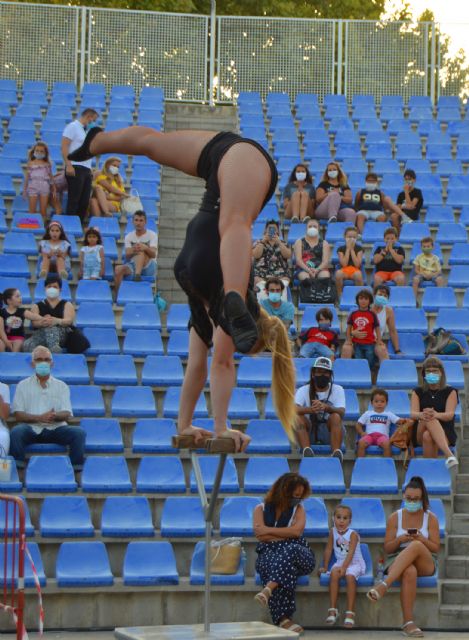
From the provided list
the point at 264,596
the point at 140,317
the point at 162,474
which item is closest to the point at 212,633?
the point at 264,596

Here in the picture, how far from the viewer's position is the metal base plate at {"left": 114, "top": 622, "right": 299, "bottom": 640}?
5289 mm

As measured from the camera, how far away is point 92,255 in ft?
46.8

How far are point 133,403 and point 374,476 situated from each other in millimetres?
2359

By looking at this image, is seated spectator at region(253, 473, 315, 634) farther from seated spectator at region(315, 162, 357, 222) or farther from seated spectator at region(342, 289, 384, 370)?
seated spectator at region(315, 162, 357, 222)

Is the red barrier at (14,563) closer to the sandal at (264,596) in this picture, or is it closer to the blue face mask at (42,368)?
the blue face mask at (42,368)

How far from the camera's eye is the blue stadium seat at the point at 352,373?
1272cm

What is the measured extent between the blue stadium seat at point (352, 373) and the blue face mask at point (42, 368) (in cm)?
281

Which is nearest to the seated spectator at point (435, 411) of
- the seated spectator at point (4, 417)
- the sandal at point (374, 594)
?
the sandal at point (374, 594)

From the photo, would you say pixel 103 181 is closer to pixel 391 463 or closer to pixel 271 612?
pixel 391 463

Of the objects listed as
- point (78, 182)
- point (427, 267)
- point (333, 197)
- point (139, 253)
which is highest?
point (78, 182)

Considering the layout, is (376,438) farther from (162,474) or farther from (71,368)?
(71,368)

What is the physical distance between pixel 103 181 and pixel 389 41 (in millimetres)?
7064

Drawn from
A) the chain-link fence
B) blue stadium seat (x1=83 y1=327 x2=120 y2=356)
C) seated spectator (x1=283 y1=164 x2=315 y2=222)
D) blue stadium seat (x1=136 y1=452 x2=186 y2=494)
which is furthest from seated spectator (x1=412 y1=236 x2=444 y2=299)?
the chain-link fence

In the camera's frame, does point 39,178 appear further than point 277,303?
Yes
